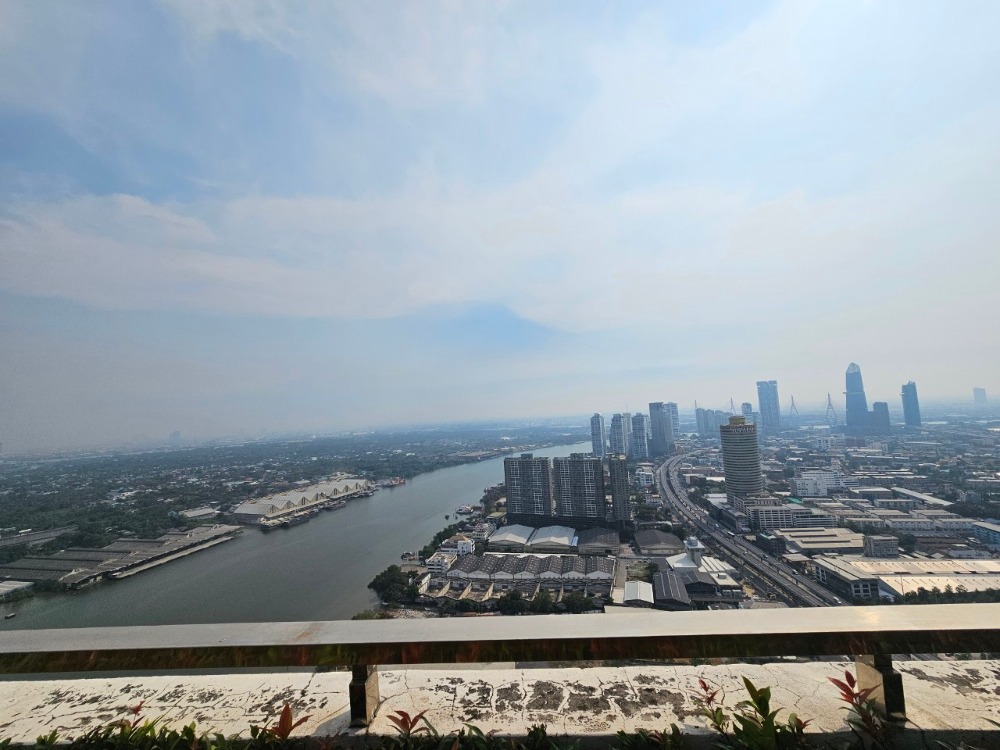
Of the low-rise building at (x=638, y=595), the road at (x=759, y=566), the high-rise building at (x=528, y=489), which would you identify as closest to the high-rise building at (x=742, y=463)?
the road at (x=759, y=566)

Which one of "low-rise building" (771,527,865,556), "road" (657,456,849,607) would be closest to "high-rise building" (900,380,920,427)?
"road" (657,456,849,607)

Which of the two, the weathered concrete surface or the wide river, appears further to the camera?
the wide river

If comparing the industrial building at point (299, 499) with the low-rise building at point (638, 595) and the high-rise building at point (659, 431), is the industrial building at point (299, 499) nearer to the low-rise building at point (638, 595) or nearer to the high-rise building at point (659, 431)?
the low-rise building at point (638, 595)

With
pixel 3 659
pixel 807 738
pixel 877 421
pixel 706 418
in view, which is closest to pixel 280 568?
pixel 3 659

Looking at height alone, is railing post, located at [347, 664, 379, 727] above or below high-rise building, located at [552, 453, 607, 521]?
above

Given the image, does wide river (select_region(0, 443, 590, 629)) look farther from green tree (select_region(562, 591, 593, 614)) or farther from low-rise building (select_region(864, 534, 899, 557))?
low-rise building (select_region(864, 534, 899, 557))
